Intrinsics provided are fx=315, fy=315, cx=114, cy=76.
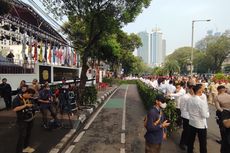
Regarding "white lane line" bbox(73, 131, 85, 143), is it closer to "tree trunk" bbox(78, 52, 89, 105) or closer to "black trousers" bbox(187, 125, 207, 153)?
"black trousers" bbox(187, 125, 207, 153)

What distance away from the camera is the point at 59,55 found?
28219 mm

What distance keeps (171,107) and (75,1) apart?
9.19m

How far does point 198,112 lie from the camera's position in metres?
7.26

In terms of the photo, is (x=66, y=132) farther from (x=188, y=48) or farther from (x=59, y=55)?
(x=188, y=48)

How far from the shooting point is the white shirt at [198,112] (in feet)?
23.6

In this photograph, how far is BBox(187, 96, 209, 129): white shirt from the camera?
283 inches

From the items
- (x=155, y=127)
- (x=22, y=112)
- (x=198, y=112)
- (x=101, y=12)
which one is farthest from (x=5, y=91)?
(x=155, y=127)

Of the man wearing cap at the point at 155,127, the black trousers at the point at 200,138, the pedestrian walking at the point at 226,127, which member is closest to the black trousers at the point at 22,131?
the man wearing cap at the point at 155,127

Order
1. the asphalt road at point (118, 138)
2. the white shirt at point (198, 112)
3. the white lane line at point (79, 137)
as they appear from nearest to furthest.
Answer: the white shirt at point (198, 112), the asphalt road at point (118, 138), the white lane line at point (79, 137)

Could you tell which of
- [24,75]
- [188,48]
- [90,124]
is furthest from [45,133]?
[188,48]

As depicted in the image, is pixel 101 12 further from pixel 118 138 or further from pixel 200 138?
pixel 200 138

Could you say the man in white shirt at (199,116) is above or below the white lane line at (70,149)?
above

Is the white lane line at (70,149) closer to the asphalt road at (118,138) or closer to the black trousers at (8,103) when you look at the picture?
the asphalt road at (118,138)

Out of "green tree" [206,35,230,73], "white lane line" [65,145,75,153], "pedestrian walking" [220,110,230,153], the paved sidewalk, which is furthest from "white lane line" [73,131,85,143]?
"green tree" [206,35,230,73]
